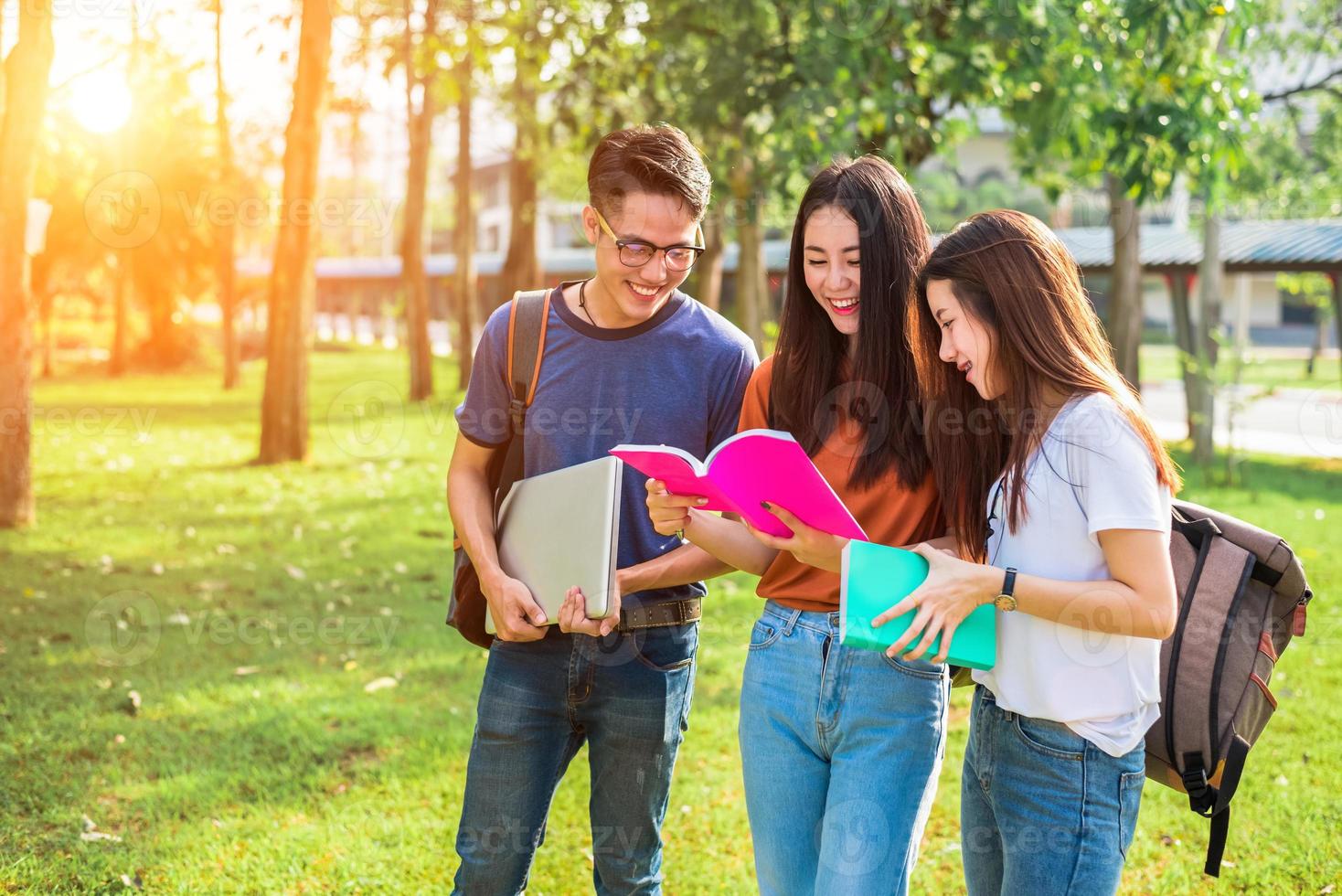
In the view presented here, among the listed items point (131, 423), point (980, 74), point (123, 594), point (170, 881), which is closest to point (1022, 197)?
point (131, 423)

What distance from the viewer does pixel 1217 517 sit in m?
2.31

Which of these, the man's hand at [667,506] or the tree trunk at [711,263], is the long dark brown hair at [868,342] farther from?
the tree trunk at [711,263]

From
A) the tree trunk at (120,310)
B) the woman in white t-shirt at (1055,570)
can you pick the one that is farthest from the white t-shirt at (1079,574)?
the tree trunk at (120,310)

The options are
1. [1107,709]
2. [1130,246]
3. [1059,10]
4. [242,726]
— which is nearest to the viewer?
[1107,709]

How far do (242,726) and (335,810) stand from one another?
1.02m

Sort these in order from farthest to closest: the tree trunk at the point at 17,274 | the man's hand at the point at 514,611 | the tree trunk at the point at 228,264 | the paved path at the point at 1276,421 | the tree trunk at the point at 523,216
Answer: the tree trunk at the point at 228,264 < the tree trunk at the point at 523,216 < the paved path at the point at 1276,421 < the tree trunk at the point at 17,274 < the man's hand at the point at 514,611

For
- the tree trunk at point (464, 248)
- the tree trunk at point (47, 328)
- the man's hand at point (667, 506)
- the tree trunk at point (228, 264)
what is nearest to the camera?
the man's hand at point (667, 506)

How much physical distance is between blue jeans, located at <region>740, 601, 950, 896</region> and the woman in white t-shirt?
135 mm

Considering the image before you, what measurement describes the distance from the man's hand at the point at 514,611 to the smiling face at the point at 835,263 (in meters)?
0.86

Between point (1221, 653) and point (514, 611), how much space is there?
1382 millimetres

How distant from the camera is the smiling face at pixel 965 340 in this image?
2158 mm

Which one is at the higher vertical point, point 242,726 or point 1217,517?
point 1217,517

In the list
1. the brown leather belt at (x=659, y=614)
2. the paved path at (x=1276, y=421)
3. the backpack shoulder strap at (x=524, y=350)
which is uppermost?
the backpack shoulder strap at (x=524, y=350)

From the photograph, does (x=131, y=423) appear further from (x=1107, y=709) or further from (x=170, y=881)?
(x=1107, y=709)
